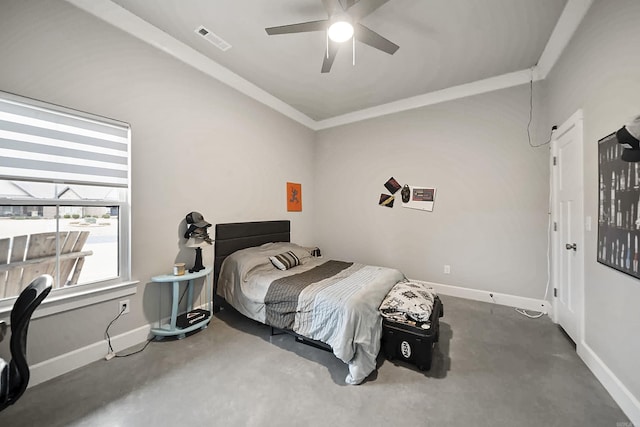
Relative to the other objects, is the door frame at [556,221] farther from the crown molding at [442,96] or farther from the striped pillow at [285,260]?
the striped pillow at [285,260]

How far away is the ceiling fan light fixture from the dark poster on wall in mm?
2005

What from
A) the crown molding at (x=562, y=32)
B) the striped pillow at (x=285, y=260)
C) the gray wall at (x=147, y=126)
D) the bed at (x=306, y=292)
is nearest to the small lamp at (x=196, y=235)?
the gray wall at (x=147, y=126)

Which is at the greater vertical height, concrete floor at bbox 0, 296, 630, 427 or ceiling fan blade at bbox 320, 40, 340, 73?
ceiling fan blade at bbox 320, 40, 340, 73

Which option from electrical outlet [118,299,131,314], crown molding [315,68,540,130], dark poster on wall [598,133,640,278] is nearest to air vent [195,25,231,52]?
crown molding [315,68,540,130]

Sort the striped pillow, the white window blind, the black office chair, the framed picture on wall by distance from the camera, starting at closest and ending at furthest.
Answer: the black office chair → the white window blind → the striped pillow → the framed picture on wall

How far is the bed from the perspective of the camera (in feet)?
5.84

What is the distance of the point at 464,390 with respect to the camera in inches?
64.9

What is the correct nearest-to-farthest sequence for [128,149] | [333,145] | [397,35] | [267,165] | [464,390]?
1. [464,390]
2. [128,149]
3. [397,35]
4. [267,165]
5. [333,145]

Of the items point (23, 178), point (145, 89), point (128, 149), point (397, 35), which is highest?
point (397, 35)

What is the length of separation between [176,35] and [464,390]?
13.1 ft

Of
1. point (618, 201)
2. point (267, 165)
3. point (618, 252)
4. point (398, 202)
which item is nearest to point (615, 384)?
point (618, 252)

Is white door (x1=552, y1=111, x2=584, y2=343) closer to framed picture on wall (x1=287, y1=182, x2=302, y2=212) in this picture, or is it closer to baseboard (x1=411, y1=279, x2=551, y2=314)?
baseboard (x1=411, y1=279, x2=551, y2=314)

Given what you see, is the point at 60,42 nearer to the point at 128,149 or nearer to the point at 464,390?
the point at 128,149

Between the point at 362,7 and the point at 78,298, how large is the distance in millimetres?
3114
